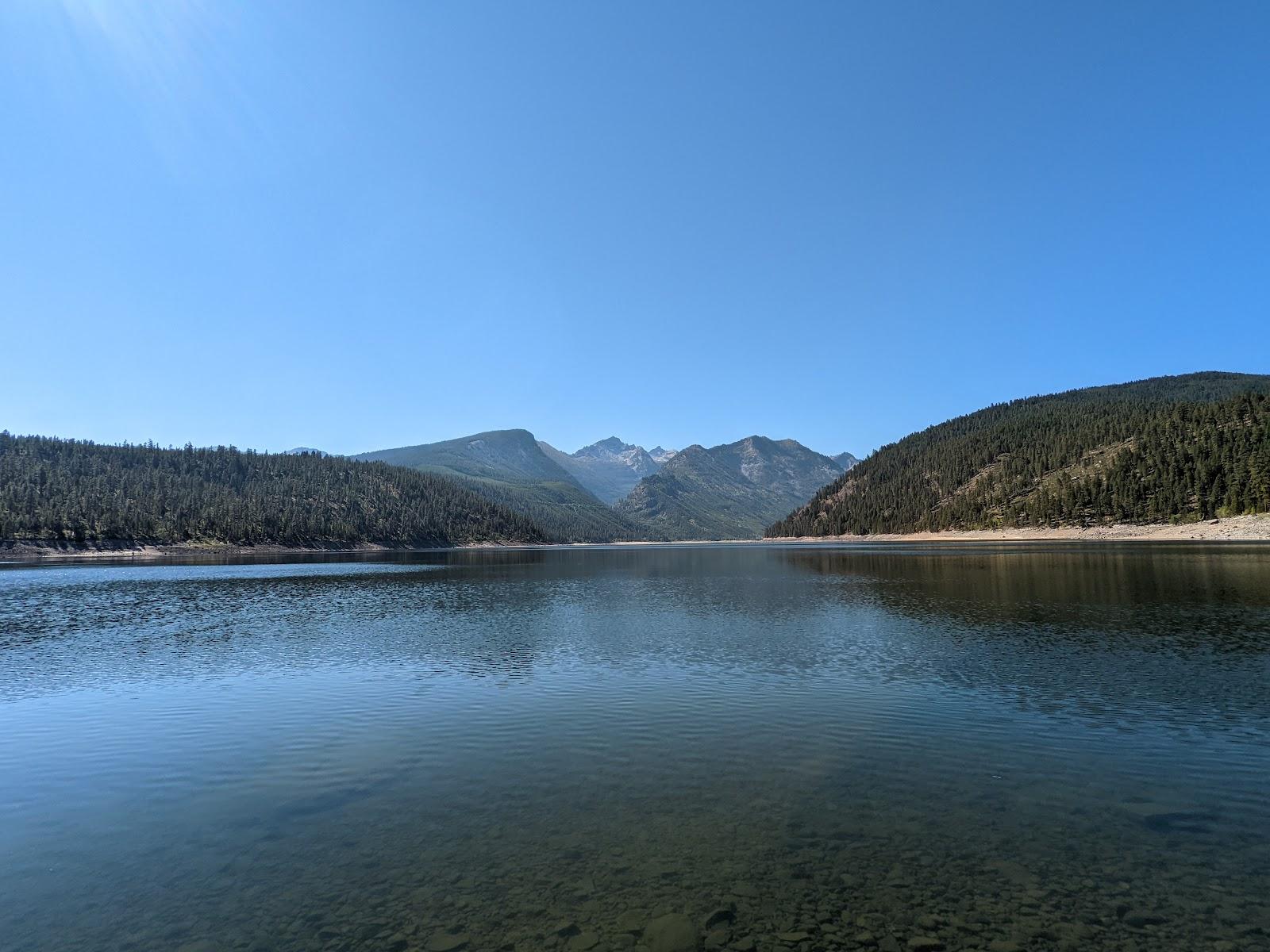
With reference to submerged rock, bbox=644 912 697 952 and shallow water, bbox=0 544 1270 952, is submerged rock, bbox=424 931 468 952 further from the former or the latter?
submerged rock, bbox=644 912 697 952

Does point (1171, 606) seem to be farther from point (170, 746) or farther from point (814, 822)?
point (170, 746)

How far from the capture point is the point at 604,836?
45.5 feet

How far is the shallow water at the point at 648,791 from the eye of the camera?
1084 cm

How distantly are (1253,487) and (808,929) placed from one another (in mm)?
187669

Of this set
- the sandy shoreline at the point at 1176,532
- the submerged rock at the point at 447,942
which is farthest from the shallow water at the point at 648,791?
the sandy shoreline at the point at 1176,532

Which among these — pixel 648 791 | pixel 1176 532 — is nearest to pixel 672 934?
pixel 648 791

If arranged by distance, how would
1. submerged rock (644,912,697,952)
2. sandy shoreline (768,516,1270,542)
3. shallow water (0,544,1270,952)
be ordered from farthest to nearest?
sandy shoreline (768,516,1270,542) < shallow water (0,544,1270,952) < submerged rock (644,912,697,952)

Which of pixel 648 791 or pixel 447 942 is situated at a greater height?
pixel 447 942

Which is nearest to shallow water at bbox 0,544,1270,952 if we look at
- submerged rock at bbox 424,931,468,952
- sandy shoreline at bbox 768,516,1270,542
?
submerged rock at bbox 424,931,468,952

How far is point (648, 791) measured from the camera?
16438 millimetres

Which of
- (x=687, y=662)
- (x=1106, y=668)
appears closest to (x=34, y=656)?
(x=687, y=662)

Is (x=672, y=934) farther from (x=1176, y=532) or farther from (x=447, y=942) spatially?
(x=1176, y=532)

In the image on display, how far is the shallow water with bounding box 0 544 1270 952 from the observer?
35.6ft

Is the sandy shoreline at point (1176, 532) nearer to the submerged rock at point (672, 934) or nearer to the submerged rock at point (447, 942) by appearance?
the submerged rock at point (672, 934)
